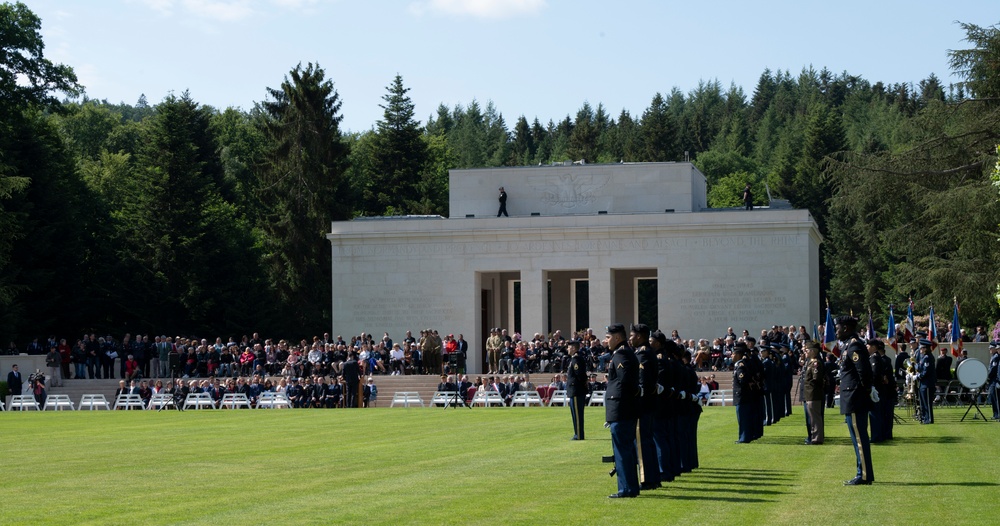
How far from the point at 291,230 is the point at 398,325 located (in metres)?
19.8

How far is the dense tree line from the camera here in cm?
4747

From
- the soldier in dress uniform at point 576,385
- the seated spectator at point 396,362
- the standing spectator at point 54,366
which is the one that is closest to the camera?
the soldier in dress uniform at point 576,385

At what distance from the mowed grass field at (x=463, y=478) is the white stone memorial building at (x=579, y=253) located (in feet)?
79.6

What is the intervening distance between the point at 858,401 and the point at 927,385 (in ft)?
42.9

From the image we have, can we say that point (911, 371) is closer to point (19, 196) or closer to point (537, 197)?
point (537, 197)

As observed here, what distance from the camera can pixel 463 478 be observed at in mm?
15297

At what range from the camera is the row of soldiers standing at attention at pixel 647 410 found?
13.5 m

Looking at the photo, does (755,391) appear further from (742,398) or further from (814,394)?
(814,394)

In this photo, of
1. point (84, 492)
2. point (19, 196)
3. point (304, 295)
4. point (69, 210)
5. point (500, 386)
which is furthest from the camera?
point (304, 295)

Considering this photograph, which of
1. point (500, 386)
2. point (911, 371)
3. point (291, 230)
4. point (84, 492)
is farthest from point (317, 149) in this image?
point (84, 492)

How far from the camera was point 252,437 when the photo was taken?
2383 centimetres

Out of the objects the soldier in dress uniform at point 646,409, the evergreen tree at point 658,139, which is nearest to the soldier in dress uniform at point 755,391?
the soldier in dress uniform at point 646,409

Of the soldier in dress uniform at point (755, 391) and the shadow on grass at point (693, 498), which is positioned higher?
the soldier in dress uniform at point (755, 391)

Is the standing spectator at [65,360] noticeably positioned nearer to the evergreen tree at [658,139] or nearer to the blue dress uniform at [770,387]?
the blue dress uniform at [770,387]
